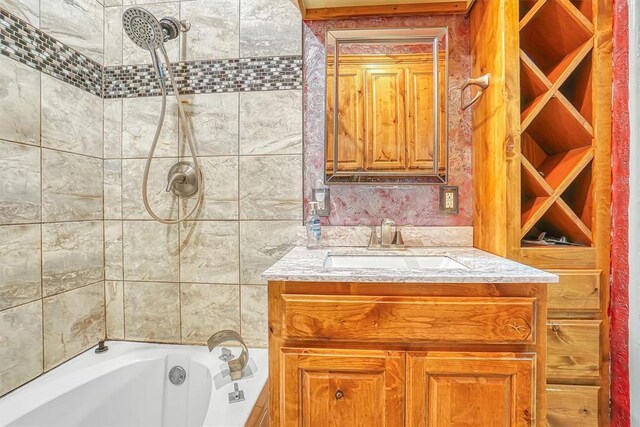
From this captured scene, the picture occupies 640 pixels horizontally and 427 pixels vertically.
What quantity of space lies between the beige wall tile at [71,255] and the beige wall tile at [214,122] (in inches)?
23.7

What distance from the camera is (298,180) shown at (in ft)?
4.56

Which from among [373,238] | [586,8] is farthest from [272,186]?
[586,8]

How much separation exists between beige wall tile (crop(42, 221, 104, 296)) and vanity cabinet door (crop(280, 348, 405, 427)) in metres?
1.03

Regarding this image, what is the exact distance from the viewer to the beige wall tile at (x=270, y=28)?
4.52 ft

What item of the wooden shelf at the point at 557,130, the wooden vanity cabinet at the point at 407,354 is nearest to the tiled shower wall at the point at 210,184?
the wooden vanity cabinet at the point at 407,354

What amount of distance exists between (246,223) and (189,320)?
0.54 m

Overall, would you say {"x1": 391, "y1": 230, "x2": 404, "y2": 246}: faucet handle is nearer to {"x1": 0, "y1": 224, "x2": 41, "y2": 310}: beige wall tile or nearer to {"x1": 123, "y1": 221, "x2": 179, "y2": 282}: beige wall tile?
{"x1": 123, "y1": 221, "x2": 179, "y2": 282}: beige wall tile

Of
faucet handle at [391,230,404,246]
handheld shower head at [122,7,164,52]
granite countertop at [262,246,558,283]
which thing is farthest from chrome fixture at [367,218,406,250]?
handheld shower head at [122,7,164,52]

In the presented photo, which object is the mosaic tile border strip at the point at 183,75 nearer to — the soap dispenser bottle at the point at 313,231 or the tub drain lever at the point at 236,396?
the soap dispenser bottle at the point at 313,231

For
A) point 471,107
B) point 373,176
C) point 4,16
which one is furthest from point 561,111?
point 4,16

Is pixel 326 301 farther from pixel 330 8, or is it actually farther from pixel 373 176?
pixel 330 8

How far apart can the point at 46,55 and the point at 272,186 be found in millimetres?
999

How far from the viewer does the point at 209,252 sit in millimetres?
1425

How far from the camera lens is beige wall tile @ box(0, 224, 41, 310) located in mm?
1050
